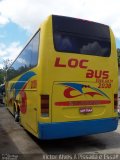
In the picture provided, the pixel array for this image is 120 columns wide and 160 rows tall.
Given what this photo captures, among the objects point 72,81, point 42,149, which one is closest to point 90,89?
point 72,81

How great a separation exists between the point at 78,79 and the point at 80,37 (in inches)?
48.6

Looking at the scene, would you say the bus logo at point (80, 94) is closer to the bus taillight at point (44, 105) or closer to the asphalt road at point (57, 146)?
the bus taillight at point (44, 105)

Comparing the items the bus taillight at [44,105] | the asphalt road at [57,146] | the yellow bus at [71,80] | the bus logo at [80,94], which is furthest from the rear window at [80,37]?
the asphalt road at [57,146]

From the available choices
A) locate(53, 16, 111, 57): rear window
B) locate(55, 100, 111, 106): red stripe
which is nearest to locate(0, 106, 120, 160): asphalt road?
locate(55, 100, 111, 106): red stripe

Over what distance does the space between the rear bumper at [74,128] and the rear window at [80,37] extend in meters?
1.96

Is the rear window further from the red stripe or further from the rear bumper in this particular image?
the rear bumper

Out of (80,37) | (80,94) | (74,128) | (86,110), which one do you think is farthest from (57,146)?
(80,37)

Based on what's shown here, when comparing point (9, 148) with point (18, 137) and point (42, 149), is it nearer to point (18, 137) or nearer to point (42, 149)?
point (42, 149)

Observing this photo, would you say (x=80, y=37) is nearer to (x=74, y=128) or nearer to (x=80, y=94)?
(x=80, y=94)

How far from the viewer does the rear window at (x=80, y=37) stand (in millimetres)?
7590

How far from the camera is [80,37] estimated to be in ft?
26.1

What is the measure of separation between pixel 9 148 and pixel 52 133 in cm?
157

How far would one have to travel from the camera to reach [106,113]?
8.08 metres

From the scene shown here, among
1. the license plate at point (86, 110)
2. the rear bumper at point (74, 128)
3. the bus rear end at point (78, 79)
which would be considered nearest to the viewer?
the rear bumper at point (74, 128)
